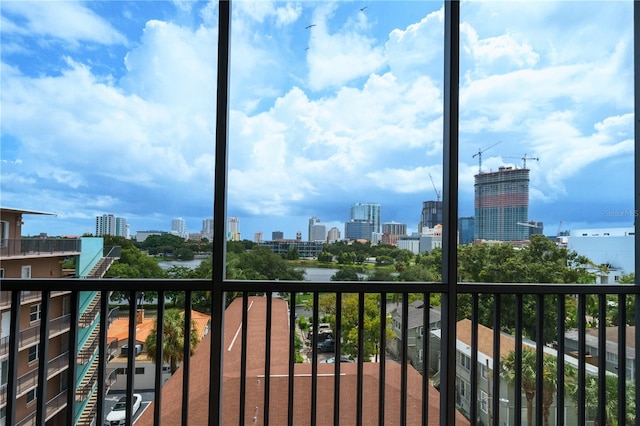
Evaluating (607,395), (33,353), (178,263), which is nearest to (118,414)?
(33,353)

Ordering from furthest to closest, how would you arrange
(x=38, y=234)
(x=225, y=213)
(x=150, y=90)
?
1. (x=150, y=90)
2. (x=38, y=234)
3. (x=225, y=213)

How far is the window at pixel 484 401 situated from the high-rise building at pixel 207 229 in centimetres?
145

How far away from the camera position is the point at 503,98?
5.64 feet

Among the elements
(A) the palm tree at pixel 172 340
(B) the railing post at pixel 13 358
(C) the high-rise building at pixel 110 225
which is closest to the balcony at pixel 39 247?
(C) the high-rise building at pixel 110 225

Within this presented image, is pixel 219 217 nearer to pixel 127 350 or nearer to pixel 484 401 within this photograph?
pixel 127 350

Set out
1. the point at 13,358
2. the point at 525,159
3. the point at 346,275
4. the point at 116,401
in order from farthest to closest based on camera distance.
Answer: the point at 525,159 → the point at 346,275 → the point at 116,401 → the point at 13,358

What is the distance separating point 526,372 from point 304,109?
5.45ft

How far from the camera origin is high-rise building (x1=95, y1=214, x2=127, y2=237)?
62.6 inches

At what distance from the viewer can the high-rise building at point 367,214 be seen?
1.65 meters

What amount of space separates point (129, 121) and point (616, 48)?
2.54 meters

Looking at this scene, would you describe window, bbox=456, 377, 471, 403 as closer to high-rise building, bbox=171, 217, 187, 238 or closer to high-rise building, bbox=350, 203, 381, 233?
high-rise building, bbox=350, 203, 381, 233

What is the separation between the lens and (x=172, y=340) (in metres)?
1.50

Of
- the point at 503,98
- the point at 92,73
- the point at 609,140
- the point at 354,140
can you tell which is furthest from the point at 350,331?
the point at 92,73

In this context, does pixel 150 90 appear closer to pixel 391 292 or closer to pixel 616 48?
pixel 391 292
